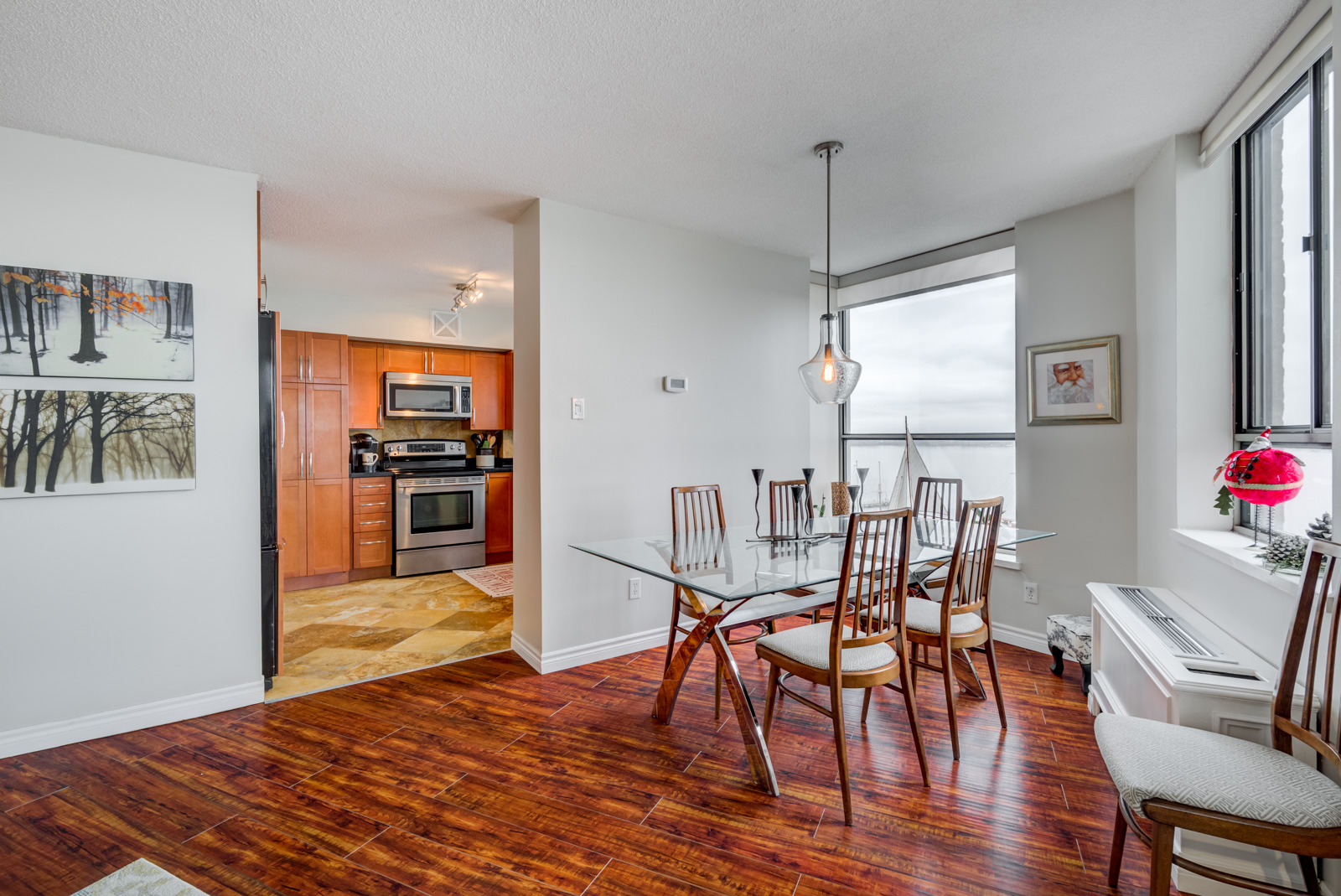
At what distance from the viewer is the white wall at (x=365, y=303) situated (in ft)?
14.9

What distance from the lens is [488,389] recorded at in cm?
619

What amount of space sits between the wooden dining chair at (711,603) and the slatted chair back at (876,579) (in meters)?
0.54

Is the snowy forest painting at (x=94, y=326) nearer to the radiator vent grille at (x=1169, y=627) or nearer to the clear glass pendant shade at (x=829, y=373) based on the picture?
the clear glass pendant shade at (x=829, y=373)

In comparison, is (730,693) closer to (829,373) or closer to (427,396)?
(829,373)

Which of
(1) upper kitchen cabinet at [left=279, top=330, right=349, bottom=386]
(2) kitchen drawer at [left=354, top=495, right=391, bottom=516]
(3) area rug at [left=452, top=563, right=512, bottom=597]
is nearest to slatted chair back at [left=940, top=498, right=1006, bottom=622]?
(3) area rug at [left=452, top=563, right=512, bottom=597]

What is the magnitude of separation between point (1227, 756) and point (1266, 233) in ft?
6.74

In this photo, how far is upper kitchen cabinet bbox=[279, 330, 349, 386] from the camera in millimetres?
5020

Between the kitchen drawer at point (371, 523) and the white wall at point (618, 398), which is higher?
the white wall at point (618, 398)

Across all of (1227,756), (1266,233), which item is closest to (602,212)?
(1266,233)

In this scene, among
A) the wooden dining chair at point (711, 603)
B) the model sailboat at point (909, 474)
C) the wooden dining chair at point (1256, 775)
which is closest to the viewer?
the wooden dining chair at point (1256, 775)

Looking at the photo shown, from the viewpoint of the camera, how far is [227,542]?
2.81 m

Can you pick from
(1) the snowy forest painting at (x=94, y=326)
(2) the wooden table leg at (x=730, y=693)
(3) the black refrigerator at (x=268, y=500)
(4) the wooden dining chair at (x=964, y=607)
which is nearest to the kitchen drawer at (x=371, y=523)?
(3) the black refrigerator at (x=268, y=500)

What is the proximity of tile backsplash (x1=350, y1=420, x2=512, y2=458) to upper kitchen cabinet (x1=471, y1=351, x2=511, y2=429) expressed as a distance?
189 millimetres

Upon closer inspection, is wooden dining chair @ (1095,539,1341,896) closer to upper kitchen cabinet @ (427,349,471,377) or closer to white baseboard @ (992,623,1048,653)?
white baseboard @ (992,623,1048,653)
